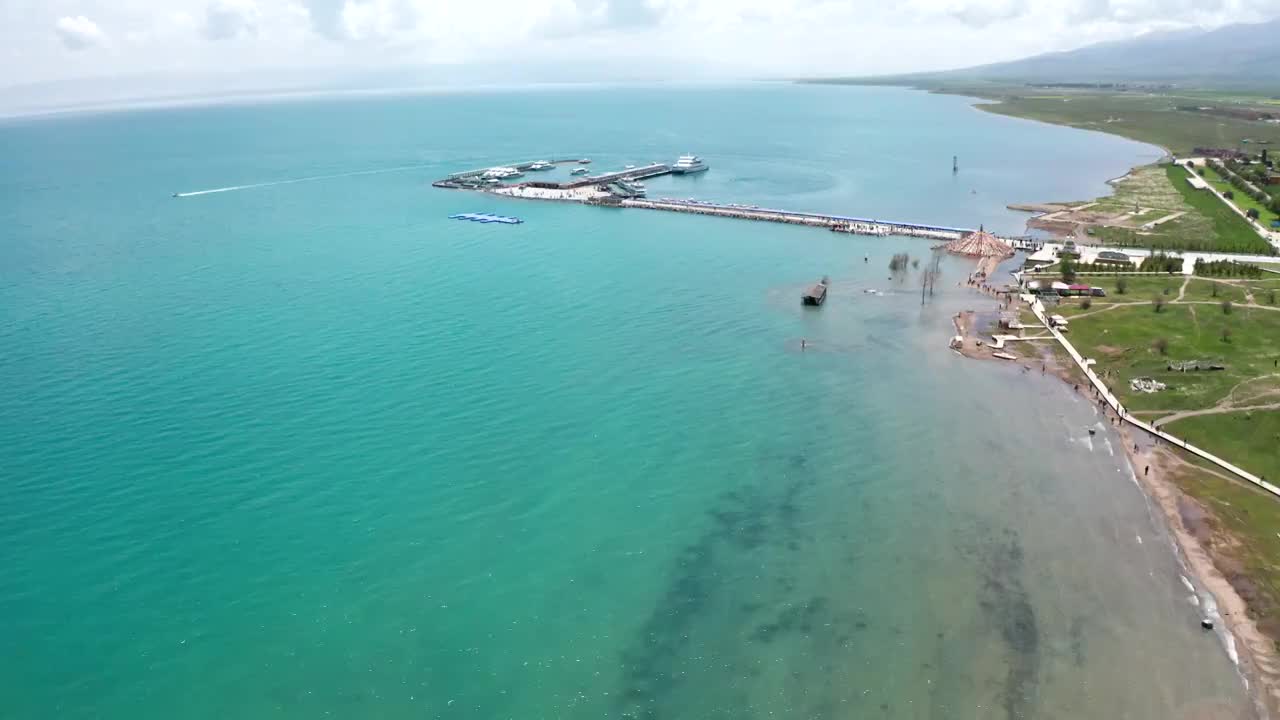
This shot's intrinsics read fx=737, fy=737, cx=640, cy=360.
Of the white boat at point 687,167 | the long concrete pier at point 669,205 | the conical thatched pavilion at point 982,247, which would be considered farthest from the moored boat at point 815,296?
the white boat at point 687,167

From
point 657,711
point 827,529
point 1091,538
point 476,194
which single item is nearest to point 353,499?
point 657,711

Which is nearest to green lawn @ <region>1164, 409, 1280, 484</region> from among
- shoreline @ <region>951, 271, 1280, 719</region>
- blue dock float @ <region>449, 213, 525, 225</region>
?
shoreline @ <region>951, 271, 1280, 719</region>

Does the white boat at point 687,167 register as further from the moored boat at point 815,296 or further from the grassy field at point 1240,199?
the grassy field at point 1240,199

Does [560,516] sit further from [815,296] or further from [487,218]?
[487,218]

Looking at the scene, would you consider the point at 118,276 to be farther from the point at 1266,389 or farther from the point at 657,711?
the point at 1266,389

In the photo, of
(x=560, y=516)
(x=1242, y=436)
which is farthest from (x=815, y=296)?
(x=560, y=516)

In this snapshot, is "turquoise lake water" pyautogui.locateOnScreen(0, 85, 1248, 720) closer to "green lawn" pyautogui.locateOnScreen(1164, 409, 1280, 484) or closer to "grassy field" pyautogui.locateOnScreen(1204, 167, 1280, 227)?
"green lawn" pyautogui.locateOnScreen(1164, 409, 1280, 484)
